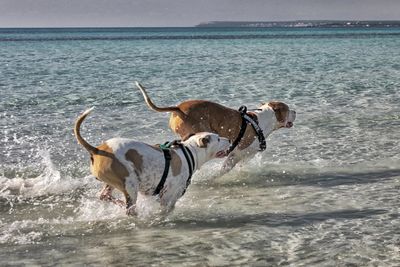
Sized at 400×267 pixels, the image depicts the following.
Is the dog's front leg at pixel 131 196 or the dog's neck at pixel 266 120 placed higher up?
the dog's neck at pixel 266 120

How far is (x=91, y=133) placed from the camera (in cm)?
1226

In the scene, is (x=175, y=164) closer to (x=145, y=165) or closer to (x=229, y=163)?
(x=145, y=165)

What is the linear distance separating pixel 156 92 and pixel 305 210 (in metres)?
12.9

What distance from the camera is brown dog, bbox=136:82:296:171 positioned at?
8.10 m

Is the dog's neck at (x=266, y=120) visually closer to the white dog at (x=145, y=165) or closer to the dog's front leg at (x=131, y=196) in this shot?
the white dog at (x=145, y=165)

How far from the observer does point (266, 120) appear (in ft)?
30.1

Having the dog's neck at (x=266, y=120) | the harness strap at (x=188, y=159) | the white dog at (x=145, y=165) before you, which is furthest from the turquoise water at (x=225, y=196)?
the dog's neck at (x=266, y=120)

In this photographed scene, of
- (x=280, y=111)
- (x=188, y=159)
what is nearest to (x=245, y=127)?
(x=280, y=111)

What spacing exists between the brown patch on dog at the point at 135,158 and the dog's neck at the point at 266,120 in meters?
3.29

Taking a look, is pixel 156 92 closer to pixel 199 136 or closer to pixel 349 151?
pixel 349 151

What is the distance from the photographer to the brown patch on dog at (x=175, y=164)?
651cm

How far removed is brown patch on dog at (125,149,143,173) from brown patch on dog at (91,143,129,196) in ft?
0.44

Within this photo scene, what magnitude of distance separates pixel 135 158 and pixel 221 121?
2.54 m

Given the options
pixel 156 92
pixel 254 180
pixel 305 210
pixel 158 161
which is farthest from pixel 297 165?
pixel 156 92
